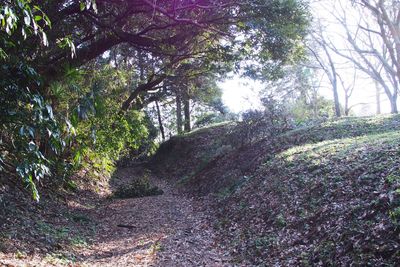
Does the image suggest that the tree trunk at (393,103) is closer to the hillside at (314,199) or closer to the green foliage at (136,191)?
the hillside at (314,199)

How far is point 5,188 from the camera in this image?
25.8ft

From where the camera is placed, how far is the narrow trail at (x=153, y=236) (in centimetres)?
659

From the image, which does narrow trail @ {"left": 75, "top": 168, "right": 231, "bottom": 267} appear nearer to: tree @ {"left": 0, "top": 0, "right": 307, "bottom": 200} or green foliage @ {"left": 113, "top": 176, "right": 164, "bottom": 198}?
green foliage @ {"left": 113, "top": 176, "right": 164, "bottom": 198}

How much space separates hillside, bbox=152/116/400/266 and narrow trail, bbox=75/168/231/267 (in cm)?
54

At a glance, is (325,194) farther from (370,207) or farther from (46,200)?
(46,200)

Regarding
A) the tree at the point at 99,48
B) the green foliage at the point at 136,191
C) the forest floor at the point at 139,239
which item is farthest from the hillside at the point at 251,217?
the tree at the point at 99,48

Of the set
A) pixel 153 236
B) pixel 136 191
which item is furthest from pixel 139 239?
pixel 136 191

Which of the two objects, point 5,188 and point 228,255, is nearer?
point 228,255

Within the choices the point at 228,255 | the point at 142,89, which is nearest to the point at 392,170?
the point at 228,255

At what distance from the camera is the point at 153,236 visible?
8.16 meters

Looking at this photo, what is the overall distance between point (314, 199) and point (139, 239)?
3873mm

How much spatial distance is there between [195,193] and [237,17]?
22.9ft

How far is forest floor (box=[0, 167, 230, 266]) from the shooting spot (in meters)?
6.30

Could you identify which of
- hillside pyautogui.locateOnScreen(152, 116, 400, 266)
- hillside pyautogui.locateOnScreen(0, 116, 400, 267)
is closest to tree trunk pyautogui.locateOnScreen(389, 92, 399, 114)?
hillside pyautogui.locateOnScreen(152, 116, 400, 266)
